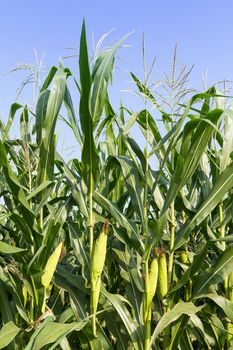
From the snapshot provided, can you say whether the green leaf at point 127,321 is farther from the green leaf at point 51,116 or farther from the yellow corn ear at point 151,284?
the green leaf at point 51,116

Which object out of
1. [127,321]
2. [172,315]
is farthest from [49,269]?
[172,315]

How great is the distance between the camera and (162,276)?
7.11 ft

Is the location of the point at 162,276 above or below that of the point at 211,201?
below

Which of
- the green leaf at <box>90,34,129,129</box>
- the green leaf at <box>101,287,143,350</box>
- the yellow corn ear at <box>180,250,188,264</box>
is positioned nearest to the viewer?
the green leaf at <box>90,34,129,129</box>

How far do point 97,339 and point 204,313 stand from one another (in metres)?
0.63

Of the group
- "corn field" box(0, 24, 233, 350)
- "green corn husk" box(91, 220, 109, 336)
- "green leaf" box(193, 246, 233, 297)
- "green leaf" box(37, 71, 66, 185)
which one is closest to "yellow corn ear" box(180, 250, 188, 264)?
"corn field" box(0, 24, 233, 350)

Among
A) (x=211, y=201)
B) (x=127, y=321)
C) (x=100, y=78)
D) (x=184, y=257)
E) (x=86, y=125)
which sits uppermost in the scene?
(x=100, y=78)

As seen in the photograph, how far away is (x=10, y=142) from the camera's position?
2.64 meters

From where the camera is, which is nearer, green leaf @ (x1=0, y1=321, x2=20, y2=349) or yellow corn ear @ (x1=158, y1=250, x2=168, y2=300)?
green leaf @ (x1=0, y1=321, x2=20, y2=349)

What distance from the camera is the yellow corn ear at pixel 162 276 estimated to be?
2.15 meters

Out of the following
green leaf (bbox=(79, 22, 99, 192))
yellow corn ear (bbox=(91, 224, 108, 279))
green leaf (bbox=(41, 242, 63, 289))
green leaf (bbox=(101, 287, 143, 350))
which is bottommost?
green leaf (bbox=(101, 287, 143, 350))

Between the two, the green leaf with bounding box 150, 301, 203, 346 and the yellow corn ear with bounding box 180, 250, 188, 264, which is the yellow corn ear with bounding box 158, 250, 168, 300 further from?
the yellow corn ear with bounding box 180, 250, 188, 264

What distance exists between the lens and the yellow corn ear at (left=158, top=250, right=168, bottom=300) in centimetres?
215

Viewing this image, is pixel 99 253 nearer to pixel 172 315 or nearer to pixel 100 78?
pixel 172 315
